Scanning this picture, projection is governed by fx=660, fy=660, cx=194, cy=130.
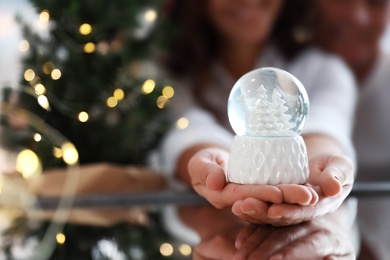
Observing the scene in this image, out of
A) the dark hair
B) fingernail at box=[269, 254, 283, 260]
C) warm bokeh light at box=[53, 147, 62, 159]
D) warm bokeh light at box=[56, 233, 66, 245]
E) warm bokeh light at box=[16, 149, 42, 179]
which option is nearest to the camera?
fingernail at box=[269, 254, 283, 260]

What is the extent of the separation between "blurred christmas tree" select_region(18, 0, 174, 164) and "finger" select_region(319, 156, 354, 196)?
0.46m

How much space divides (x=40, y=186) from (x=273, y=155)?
484mm

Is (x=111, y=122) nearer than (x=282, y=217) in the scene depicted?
No

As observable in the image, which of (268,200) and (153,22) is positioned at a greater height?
(268,200)

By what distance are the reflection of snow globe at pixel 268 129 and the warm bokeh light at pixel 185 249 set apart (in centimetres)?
8

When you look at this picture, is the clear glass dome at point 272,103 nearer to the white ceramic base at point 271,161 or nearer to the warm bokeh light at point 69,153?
the white ceramic base at point 271,161

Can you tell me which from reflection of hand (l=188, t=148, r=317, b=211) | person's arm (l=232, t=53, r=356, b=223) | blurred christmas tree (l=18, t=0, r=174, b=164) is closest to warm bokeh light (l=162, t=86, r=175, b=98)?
blurred christmas tree (l=18, t=0, r=174, b=164)

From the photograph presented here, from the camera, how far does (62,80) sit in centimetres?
104

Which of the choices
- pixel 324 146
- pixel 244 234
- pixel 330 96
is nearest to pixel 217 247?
pixel 244 234

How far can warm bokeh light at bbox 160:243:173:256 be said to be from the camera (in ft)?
1.98

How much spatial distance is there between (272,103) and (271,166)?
2.4 inches

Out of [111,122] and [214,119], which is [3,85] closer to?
[111,122]

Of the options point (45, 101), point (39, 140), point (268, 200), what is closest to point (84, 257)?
point (268, 200)

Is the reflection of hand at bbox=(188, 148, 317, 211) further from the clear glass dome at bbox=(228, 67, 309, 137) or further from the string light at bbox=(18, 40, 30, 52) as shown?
the string light at bbox=(18, 40, 30, 52)
